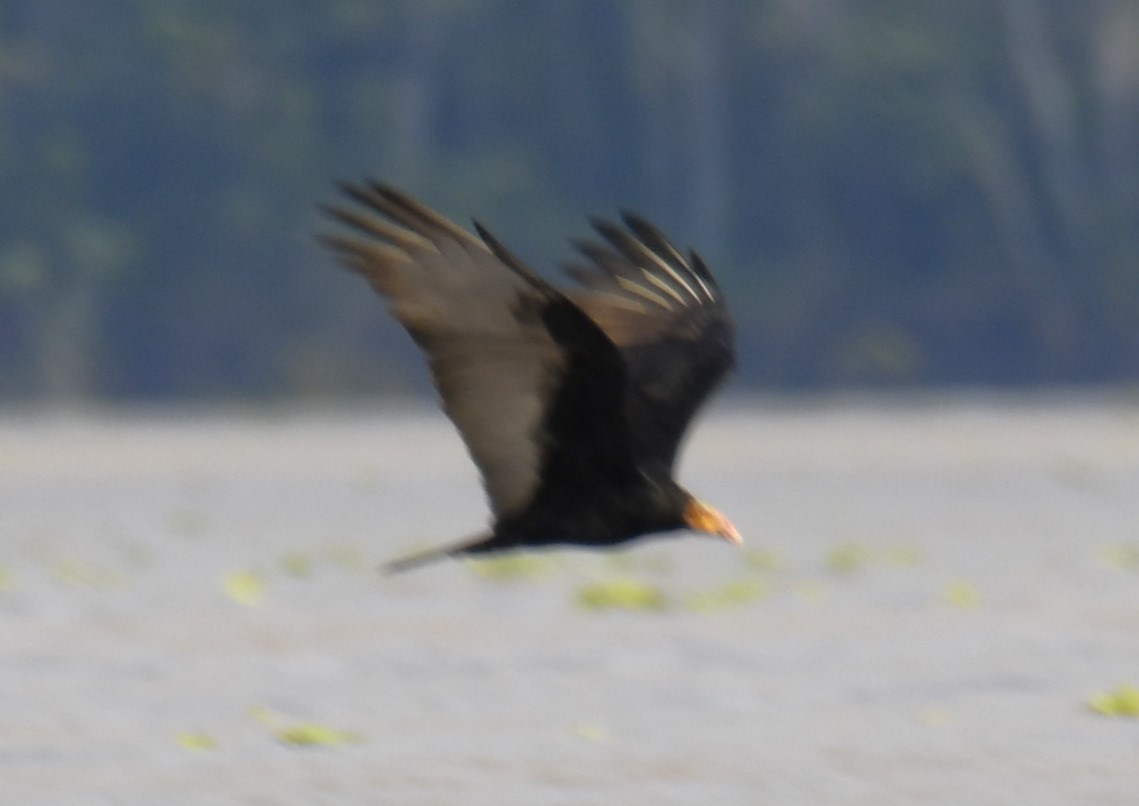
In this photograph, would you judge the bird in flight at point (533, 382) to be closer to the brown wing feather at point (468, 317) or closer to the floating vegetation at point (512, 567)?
the brown wing feather at point (468, 317)

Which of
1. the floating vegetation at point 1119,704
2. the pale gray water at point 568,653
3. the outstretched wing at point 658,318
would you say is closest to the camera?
the outstretched wing at point 658,318

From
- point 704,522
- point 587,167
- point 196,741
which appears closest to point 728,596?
point 196,741

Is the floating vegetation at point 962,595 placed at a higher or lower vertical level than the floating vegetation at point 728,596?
higher

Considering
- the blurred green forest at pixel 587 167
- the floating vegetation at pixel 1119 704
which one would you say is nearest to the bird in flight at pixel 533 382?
the floating vegetation at pixel 1119 704

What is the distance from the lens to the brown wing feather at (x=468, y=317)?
5258 millimetres

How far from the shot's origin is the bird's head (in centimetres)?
587

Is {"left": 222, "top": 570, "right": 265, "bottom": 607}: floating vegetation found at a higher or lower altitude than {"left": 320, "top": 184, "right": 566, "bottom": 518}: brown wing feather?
higher

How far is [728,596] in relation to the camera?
1166 centimetres

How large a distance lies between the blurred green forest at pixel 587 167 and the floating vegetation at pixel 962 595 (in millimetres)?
27253

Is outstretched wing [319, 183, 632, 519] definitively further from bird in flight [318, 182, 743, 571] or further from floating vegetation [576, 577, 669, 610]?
floating vegetation [576, 577, 669, 610]

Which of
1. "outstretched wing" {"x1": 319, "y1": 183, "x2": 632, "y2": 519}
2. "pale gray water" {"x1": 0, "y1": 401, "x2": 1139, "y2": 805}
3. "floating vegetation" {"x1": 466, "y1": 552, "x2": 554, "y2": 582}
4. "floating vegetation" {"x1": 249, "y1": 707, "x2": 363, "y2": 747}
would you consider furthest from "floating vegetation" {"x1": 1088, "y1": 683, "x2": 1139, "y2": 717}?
"floating vegetation" {"x1": 466, "y1": 552, "x2": 554, "y2": 582}

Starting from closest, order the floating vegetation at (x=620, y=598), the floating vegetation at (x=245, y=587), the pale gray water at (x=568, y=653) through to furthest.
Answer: the pale gray water at (x=568, y=653) < the floating vegetation at (x=620, y=598) < the floating vegetation at (x=245, y=587)

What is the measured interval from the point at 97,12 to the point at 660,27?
8727 millimetres

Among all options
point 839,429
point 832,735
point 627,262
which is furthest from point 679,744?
point 839,429
